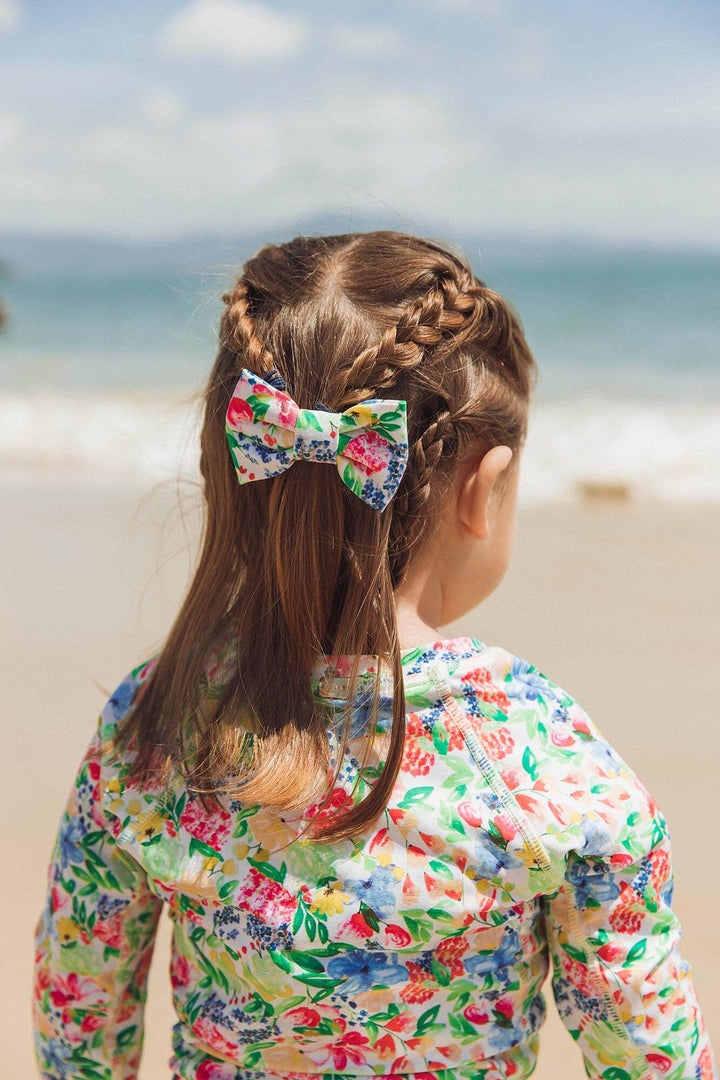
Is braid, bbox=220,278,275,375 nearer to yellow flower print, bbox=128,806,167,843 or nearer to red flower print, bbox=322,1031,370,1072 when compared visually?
yellow flower print, bbox=128,806,167,843

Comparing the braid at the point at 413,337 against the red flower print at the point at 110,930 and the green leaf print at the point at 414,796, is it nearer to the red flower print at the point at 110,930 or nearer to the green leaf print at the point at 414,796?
the green leaf print at the point at 414,796

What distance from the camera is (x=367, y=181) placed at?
2316 cm

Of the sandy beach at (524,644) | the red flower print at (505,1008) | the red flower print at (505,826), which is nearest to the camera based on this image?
the red flower print at (505,826)

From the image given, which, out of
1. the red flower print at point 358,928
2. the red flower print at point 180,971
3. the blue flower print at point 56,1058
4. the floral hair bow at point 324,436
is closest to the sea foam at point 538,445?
the blue flower print at point 56,1058

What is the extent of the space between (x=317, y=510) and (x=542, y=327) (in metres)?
13.3

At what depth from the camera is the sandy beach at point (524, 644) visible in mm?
2254

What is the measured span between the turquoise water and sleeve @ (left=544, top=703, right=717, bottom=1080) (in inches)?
286

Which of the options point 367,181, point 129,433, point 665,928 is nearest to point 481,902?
point 665,928

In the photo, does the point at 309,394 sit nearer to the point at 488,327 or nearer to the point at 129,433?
the point at 488,327

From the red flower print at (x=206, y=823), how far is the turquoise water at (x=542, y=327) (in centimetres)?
726

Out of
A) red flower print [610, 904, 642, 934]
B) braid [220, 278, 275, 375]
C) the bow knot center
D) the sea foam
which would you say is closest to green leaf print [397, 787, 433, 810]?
red flower print [610, 904, 642, 934]

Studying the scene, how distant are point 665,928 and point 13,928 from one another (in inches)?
68.9

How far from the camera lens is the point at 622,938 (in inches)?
38.2

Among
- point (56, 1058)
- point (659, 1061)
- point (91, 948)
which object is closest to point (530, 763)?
point (659, 1061)
